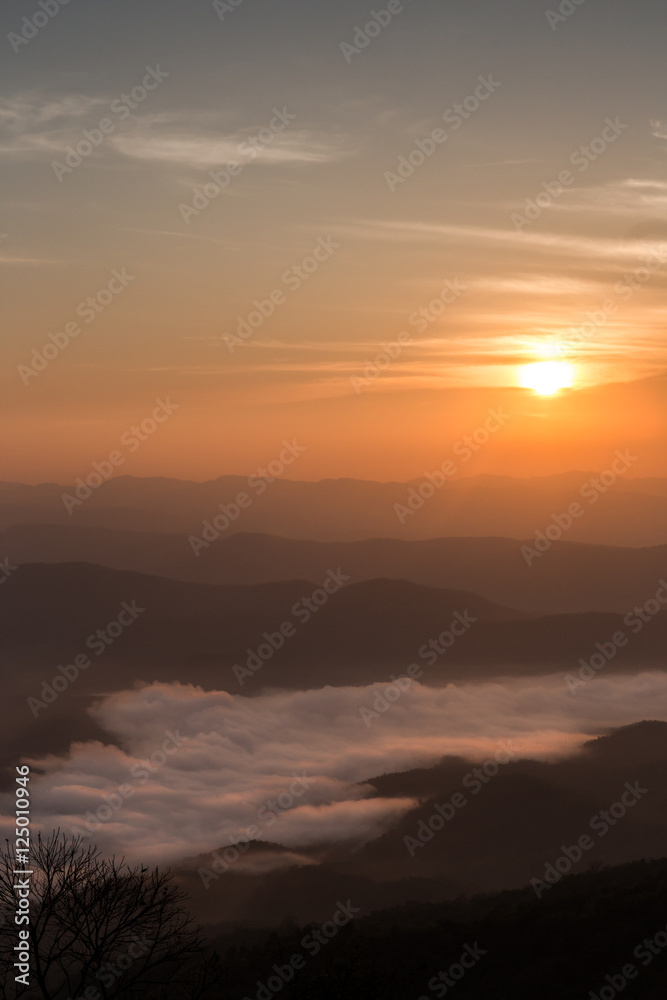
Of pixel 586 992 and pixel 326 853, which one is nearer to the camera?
pixel 586 992

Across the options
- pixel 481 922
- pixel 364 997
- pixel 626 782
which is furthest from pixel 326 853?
pixel 364 997

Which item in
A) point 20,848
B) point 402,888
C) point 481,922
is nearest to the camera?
point 20,848

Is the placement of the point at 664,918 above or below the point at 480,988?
above

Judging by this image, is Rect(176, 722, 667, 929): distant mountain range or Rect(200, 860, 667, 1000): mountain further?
Rect(176, 722, 667, 929): distant mountain range

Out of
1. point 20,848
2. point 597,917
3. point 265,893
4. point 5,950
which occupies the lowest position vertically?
point 265,893

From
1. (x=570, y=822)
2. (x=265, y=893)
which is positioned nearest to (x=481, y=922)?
(x=265, y=893)

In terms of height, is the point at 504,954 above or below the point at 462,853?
above

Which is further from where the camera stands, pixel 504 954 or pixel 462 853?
pixel 462 853

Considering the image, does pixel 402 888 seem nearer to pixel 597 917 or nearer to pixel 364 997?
pixel 597 917

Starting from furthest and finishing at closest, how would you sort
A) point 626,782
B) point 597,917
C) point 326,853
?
point 626,782
point 326,853
point 597,917

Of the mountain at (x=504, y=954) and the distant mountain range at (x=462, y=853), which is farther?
the distant mountain range at (x=462, y=853)
